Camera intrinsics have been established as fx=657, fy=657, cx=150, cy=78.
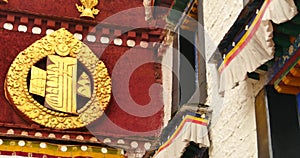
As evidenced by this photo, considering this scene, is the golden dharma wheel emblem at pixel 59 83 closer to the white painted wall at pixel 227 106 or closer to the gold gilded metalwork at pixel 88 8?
the gold gilded metalwork at pixel 88 8

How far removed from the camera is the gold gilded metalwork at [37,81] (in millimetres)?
7086

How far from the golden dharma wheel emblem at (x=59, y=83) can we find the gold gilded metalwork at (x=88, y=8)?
36 centimetres

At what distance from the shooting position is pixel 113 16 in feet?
26.0

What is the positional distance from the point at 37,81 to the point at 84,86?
0.52 metres

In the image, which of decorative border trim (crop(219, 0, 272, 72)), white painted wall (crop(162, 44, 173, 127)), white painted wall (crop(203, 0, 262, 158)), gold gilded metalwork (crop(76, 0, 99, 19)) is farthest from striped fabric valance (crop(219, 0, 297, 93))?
gold gilded metalwork (crop(76, 0, 99, 19))

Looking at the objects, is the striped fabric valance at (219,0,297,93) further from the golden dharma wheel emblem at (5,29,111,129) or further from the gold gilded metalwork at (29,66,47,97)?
the gold gilded metalwork at (29,66,47,97)

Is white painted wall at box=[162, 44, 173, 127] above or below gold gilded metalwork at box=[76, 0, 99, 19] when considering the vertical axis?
below

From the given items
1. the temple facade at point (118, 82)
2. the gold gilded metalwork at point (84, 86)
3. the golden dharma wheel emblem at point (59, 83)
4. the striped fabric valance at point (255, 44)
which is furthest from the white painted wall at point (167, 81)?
the striped fabric valance at point (255, 44)

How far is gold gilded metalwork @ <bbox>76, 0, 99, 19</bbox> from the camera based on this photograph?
25.4 feet

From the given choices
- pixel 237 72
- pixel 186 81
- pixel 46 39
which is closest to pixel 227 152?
pixel 237 72

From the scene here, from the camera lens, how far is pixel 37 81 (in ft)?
23.4

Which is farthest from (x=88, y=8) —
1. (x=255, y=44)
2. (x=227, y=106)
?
(x=255, y=44)

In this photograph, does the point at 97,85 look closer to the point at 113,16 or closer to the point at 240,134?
the point at 113,16

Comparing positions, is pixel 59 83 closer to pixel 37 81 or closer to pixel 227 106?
pixel 37 81
